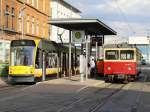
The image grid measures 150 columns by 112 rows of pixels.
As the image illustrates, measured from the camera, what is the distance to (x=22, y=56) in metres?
33.8

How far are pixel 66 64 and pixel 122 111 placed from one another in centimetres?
2811

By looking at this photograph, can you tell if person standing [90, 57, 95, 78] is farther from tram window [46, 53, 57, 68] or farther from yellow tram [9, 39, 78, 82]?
yellow tram [9, 39, 78, 82]

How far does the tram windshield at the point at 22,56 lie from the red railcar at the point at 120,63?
6.77m

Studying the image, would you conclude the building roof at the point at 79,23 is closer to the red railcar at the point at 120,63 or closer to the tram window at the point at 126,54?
the red railcar at the point at 120,63

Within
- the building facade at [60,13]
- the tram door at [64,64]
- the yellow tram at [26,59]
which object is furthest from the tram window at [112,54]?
the building facade at [60,13]

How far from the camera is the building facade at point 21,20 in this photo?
170ft

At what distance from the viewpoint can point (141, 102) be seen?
841 inches

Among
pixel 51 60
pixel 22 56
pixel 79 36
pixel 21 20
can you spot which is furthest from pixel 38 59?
pixel 21 20

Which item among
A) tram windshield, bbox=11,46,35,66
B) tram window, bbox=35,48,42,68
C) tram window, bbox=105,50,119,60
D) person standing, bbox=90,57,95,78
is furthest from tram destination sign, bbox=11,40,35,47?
person standing, bbox=90,57,95,78

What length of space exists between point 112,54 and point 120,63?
43.6 inches

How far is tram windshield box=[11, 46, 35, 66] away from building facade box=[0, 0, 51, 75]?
1551cm

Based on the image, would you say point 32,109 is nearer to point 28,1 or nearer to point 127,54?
point 127,54

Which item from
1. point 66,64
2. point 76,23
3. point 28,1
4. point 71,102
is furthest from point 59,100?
point 28,1

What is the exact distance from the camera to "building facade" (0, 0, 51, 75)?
51.9 meters
